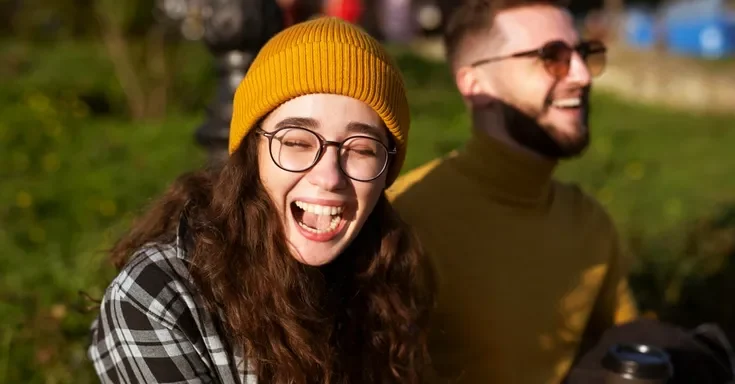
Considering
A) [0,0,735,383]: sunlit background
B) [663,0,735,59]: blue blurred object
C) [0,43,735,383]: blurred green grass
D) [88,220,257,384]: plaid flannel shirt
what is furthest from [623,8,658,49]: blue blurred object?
[88,220,257,384]: plaid flannel shirt

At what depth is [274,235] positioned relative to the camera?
6.21 feet

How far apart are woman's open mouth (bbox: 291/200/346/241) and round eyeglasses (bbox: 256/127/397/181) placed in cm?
9

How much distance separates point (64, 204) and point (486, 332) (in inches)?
140

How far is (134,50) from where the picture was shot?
9133 millimetres

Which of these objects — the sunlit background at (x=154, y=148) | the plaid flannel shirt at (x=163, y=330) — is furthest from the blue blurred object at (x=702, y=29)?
the plaid flannel shirt at (x=163, y=330)

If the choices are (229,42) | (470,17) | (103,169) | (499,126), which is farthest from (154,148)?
(499,126)

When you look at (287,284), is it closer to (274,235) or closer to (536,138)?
(274,235)

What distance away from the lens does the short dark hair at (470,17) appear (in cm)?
283

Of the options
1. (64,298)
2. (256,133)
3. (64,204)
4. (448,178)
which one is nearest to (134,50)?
(64,204)

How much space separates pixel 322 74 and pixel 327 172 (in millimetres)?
219

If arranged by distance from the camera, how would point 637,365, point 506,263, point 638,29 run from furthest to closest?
point 638,29 < point 506,263 < point 637,365

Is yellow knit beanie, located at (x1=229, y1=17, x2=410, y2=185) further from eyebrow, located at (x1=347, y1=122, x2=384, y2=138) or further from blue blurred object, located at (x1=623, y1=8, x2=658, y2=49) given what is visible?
blue blurred object, located at (x1=623, y1=8, x2=658, y2=49)

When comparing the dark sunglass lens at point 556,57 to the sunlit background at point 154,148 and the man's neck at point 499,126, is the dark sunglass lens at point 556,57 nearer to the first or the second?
the man's neck at point 499,126

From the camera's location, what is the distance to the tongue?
1873mm
